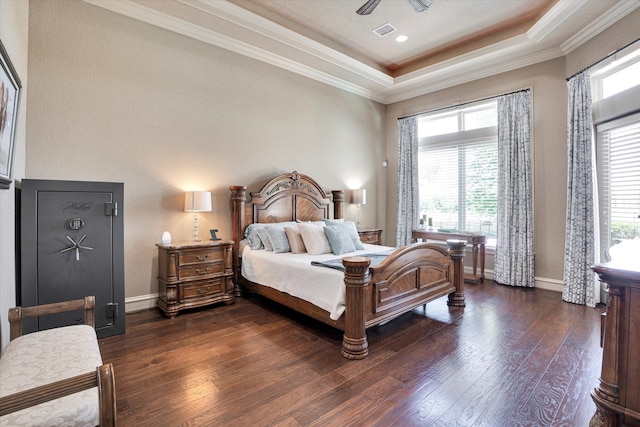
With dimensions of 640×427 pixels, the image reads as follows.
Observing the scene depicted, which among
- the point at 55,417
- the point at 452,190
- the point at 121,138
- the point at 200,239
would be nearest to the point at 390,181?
the point at 452,190

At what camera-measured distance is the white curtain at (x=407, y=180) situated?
5.84 m

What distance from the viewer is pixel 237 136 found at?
4234 mm

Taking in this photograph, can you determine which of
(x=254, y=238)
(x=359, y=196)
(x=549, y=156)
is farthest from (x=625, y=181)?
(x=254, y=238)

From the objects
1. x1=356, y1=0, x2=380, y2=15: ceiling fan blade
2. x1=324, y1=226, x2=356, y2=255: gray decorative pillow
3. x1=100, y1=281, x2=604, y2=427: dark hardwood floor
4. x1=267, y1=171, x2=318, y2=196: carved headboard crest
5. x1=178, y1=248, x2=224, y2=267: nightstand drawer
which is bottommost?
x1=100, y1=281, x2=604, y2=427: dark hardwood floor

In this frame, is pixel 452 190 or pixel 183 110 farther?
pixel 452 190

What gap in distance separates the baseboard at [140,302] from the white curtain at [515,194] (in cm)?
491

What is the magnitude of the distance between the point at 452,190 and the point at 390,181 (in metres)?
1.30

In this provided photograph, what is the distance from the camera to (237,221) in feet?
13.4

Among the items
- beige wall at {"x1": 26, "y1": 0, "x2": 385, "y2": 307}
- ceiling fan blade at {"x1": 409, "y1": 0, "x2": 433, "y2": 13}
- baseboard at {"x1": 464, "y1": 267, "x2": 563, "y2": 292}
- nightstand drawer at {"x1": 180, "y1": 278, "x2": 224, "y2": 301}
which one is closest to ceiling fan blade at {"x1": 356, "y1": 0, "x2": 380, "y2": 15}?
ceiling fan blade at {"x1": 409, "y1": 0, "x2": 433, "y2": 13}

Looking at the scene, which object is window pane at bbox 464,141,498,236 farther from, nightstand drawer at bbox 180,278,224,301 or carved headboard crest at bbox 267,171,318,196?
nightstand drawer at bbox 180,278,224,301

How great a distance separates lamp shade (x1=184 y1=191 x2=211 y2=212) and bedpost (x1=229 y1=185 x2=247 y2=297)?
49 cm

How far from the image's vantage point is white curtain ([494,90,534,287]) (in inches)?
178

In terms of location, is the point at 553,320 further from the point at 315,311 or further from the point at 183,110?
the point at 183,110

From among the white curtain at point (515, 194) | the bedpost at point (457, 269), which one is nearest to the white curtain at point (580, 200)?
the white curtain at point (515, 194)
